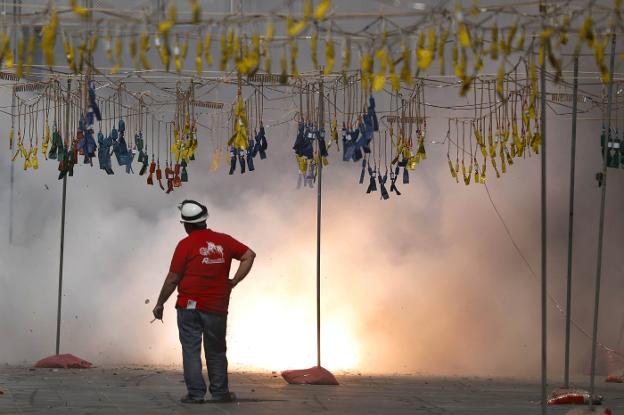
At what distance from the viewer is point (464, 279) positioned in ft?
51.6

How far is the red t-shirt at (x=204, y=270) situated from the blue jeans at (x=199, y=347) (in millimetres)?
79

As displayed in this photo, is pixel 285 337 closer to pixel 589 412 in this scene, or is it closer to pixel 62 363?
pixel 62 363

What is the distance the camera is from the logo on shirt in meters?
9.91

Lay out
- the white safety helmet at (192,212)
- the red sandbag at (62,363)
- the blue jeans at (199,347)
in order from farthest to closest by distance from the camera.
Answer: the red sandbag at (62,363) → the white safety helmet at (192,212) → the blue jeans at (199,347)

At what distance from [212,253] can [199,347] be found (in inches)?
27.2

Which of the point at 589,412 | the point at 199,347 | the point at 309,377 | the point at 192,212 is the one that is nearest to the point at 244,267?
the point at 192,212

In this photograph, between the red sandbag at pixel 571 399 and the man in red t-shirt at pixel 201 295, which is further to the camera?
the red sandbag at pixel 571 399

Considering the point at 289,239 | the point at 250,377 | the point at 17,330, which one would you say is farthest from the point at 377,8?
the point at 17,330

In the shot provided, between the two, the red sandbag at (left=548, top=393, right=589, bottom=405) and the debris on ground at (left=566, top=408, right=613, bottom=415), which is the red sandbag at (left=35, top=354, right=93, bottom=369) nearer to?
the red sandbag at (left=548, top=393, right=589, bottom=405)

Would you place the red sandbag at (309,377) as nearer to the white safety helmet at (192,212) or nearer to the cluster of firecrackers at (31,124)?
the white safety helmet at (192,212)

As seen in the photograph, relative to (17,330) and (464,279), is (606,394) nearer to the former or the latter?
(464,279)

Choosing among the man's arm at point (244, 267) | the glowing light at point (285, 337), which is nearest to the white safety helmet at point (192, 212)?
the man's arm at point (244, 267)

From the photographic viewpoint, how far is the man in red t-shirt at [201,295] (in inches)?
390

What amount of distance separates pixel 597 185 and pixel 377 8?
3255mm
